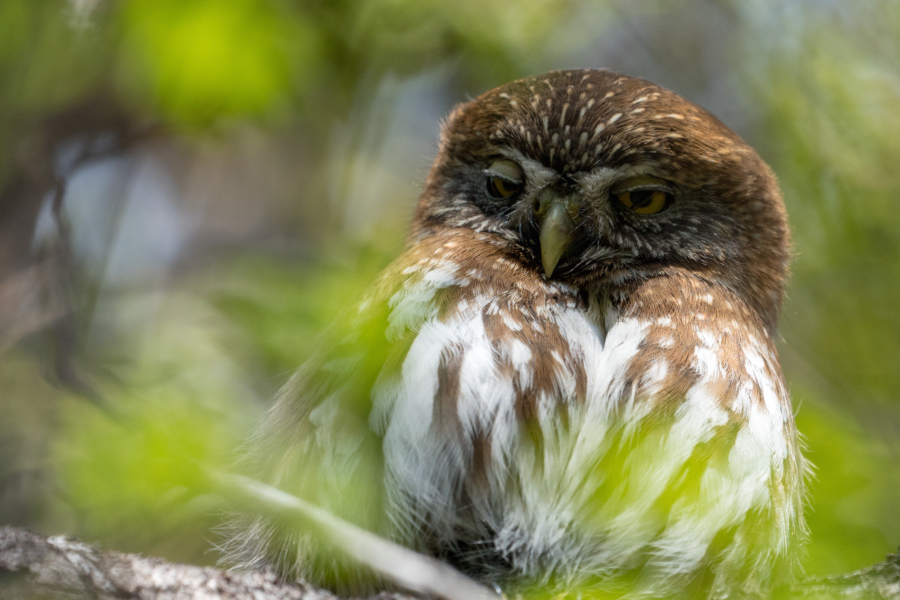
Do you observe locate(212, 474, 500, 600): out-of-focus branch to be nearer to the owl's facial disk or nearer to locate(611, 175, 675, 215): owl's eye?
the owl's facial disk

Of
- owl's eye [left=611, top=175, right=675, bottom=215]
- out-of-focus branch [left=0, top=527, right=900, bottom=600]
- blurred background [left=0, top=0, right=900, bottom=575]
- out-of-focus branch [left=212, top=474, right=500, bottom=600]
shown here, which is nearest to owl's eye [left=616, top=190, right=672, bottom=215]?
owl's eye [left=611, top=175, right=675, bottom=215]

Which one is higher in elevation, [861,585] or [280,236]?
[280,236]

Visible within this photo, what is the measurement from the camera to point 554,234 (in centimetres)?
264

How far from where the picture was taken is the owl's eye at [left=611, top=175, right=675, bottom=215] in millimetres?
2760

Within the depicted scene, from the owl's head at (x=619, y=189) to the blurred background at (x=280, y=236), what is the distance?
0.73 metres

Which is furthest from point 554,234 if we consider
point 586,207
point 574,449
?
point 574,449

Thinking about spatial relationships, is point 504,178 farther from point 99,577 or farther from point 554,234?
point 99,577

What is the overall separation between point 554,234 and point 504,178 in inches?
16.7

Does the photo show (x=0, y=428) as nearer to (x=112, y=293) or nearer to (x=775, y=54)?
(x=112, y=293)

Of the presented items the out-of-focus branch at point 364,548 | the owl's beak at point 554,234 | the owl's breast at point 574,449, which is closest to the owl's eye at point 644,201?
the owl's beak at point 554,234

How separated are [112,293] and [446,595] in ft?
13.1

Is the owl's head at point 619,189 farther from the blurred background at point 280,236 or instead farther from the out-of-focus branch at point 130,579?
the out-of-focus branch at point 130,579

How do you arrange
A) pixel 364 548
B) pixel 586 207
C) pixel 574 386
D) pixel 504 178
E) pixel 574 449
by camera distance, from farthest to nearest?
1. pixel 504 178
2. pixel 586 207
3. pixel 574 386
4. pixel 574 449
5. pixel 364 548

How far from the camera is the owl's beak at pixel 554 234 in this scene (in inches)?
102
